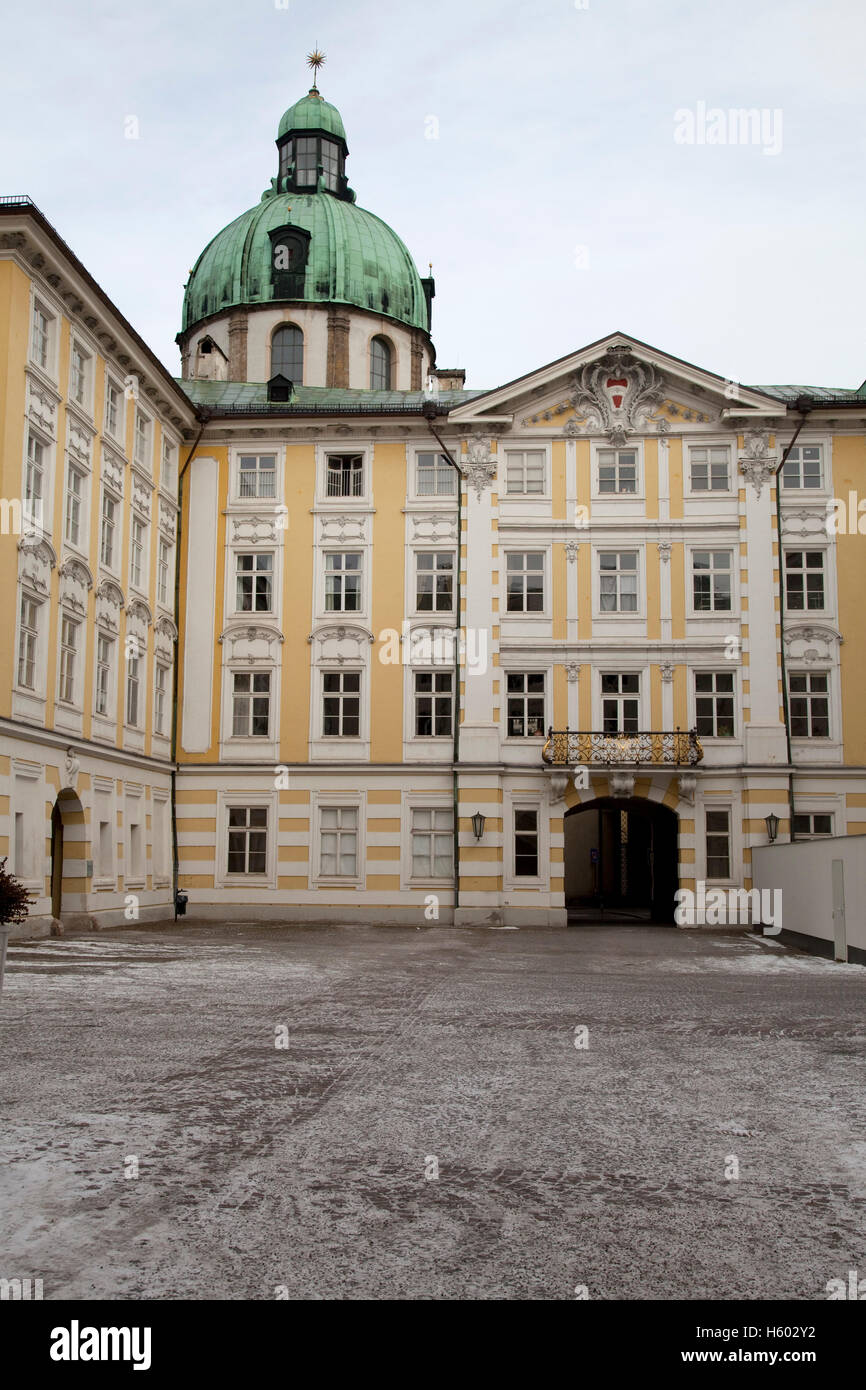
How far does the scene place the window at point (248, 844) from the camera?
3572cm

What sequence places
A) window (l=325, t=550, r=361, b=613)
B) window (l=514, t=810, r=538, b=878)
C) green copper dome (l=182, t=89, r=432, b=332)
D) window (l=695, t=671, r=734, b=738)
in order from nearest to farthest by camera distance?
window (l=514, t=810, r=538, b=878) → window (l=695, t=671, r=734, b=738) → window (l=325, t=550, r=361, b=613) → green copper dome (l=182, t=89, r=432, b=332)

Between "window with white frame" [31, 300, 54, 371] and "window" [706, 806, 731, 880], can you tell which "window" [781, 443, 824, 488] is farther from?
"window with white frame" [31, 300, 54, 371]

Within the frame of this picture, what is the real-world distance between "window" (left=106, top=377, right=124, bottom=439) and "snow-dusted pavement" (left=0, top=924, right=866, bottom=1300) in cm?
1844

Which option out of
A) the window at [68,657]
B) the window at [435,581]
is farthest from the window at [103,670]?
the window at [435,581]

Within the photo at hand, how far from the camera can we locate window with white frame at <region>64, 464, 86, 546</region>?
2819 centimetres

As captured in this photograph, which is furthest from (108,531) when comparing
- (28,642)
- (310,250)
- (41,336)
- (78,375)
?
(310,250)

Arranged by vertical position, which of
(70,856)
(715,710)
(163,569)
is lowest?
(70,856)

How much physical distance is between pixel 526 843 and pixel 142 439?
14835mm

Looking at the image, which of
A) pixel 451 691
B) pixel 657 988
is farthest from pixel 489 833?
pixel 657 988

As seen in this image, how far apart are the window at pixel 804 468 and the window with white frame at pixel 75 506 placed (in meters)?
19.1

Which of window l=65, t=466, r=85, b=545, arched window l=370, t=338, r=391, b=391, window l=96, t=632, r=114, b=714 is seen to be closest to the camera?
window l=65, t=466, r=85, b=545

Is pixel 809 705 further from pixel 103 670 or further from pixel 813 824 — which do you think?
pixel 103 670

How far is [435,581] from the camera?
36.3 meters

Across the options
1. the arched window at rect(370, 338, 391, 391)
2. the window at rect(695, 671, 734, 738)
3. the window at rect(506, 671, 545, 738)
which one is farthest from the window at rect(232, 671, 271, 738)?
the arched window at rect(370, 338, 391, 391)
